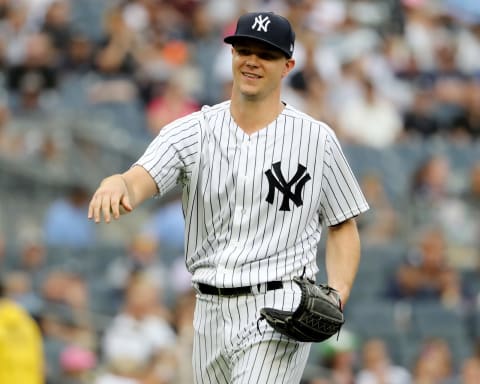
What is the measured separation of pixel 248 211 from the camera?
4918mm

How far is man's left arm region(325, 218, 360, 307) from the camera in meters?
5.10

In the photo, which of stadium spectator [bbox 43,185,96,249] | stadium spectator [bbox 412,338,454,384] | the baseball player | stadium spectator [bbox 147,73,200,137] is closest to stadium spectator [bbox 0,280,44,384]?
the baseball player

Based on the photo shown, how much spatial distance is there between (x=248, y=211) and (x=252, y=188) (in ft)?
0.28

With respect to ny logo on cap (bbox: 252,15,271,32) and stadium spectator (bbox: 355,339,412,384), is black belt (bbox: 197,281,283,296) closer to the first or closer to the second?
ny logo on cap (bbox: 252,15,271,32)

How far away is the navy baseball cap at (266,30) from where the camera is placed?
481 cm

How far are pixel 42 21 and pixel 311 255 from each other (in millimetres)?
8874

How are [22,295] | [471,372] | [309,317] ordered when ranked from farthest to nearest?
[471,372] < [22,295] < [309,317]

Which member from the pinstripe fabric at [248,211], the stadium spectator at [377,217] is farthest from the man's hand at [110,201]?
the stadium spectator at [377,217]

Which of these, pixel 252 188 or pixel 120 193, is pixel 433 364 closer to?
pixel 252 188

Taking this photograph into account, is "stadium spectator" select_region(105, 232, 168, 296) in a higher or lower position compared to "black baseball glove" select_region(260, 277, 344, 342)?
higher

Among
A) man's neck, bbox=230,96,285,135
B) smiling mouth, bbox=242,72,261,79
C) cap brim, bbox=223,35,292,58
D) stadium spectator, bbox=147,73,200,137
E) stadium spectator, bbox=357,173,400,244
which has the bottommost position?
man's neck, bbox=230,96,285,135

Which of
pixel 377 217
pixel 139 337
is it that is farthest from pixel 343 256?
pixel 377 217

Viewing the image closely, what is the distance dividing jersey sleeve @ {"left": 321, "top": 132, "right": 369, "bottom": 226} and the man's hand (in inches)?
32.9

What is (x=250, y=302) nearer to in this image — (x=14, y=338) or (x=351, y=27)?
(x=14, y=338)
